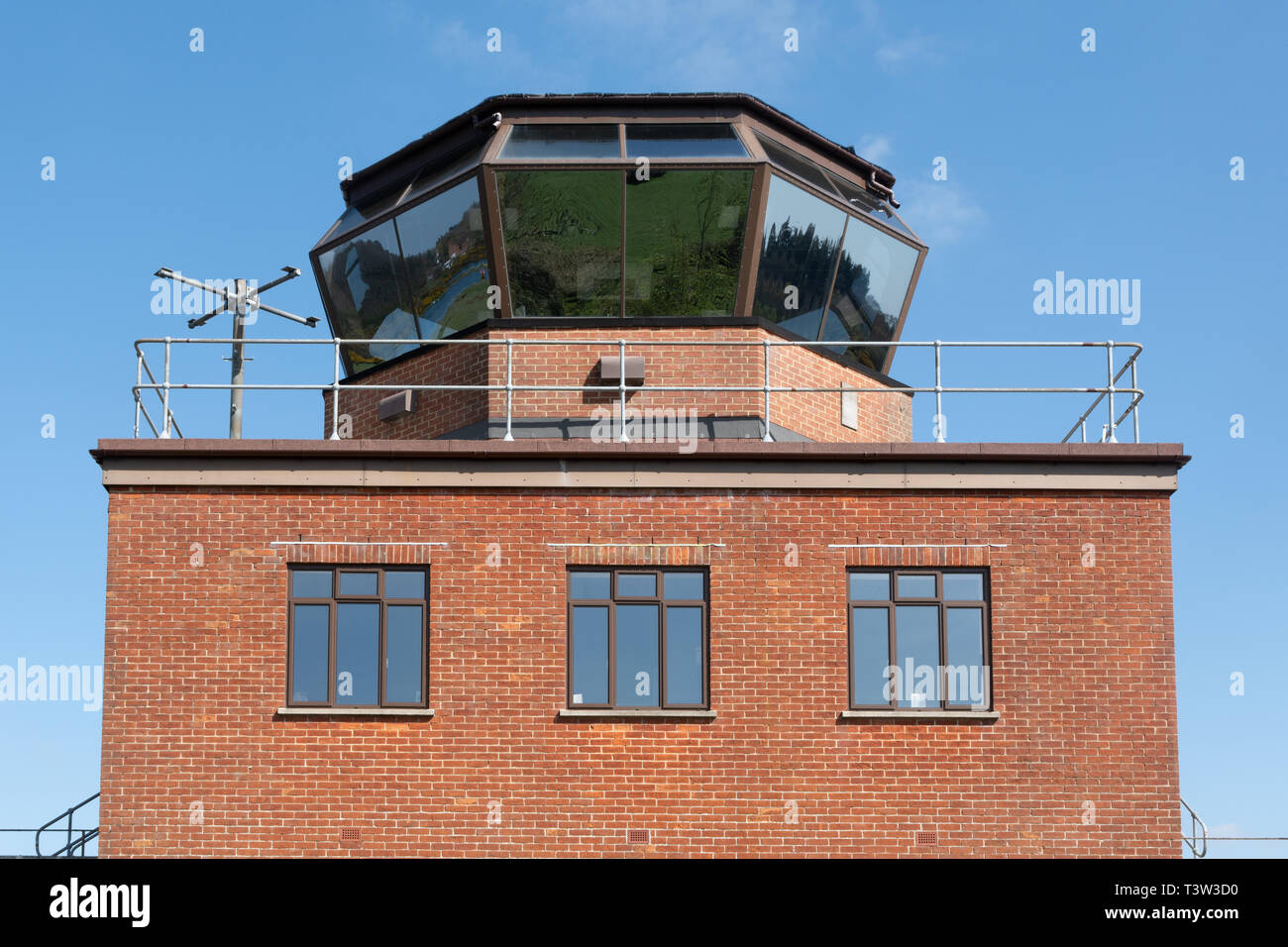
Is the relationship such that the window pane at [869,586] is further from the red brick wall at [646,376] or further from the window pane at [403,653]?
the window pane at [403,653]

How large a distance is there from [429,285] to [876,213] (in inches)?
240

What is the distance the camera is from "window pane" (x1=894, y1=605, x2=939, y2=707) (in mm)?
18516

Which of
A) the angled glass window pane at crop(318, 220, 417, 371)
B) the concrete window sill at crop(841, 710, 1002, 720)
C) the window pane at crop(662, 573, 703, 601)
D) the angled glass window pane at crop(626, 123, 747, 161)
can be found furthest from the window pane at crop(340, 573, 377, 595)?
the angled glass window pane at crop(626, 123, 747, 161)

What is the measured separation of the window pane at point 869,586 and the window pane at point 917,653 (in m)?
0.24

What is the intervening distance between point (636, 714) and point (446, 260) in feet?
22.9

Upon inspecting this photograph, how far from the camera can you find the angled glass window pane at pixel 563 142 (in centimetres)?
2134

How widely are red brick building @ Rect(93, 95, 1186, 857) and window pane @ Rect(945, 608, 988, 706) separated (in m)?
0.03

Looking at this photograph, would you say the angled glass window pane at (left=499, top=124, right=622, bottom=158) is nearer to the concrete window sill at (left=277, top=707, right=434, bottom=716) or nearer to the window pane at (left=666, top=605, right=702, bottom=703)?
the window pane at (left=666, top=605, right=702, bottom=703)

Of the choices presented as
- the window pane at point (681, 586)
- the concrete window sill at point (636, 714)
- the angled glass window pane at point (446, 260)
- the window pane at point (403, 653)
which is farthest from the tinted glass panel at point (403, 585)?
the angled glass window pane at point (446, 260)
